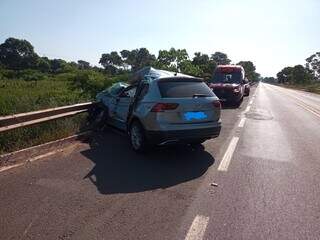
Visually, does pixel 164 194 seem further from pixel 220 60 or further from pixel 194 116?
pixel 220 60

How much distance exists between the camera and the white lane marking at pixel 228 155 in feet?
24.0

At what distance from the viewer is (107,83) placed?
18.2 m

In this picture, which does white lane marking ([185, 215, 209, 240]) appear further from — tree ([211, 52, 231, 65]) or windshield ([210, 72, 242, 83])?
tree ([211, 52, 231, 65])

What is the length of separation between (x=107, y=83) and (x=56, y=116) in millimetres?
9115

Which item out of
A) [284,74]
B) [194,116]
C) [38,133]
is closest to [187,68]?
[38,133]

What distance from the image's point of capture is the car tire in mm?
8047

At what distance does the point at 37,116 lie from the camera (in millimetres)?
8461

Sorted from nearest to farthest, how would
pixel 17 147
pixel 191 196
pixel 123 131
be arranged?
pixel 191 196, pixel 17 147, pixel 123 131

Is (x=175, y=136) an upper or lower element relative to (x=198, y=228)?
upper

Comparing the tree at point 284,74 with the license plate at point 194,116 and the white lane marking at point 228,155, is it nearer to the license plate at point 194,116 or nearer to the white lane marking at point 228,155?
the white lane marking at point 228,155

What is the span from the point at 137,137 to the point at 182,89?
1440 millimetres

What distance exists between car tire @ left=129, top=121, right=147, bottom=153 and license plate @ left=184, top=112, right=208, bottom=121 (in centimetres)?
102

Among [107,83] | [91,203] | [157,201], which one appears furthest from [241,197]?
[107,83]

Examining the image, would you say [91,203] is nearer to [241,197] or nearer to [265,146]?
[241,197]
